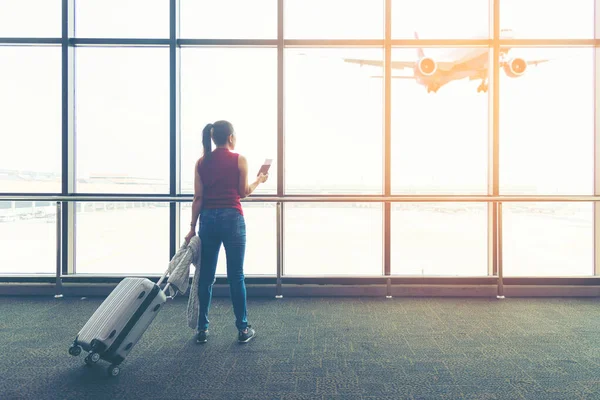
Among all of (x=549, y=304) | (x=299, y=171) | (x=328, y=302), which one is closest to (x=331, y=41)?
(x=299, y=171)

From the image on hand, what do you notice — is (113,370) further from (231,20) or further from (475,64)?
(475,64)

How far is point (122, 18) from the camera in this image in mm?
3789

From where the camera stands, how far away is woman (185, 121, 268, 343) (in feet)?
7.60

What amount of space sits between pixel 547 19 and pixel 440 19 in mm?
951

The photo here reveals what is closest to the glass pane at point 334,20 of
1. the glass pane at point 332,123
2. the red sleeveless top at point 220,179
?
the glass pane at point 332,123

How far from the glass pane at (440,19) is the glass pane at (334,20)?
18cm

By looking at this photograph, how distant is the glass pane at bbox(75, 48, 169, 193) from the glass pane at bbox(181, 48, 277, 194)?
19 centimetres

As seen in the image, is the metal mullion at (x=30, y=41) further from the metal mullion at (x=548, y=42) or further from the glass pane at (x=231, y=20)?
the metal mullion at (x=548, y=42)

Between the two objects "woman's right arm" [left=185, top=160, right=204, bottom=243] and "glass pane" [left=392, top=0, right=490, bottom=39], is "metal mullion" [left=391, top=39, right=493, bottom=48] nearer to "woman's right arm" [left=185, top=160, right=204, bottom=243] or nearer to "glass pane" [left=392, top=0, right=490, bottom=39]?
"glass pane" [left=392, top=0, right=490, bottom=39]

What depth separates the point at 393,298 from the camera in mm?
3494

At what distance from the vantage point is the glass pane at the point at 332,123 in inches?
150

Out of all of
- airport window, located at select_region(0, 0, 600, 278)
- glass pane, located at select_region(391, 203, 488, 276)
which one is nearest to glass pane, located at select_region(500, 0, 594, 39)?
airport window, located at select_region(0, 0, 600, 278)

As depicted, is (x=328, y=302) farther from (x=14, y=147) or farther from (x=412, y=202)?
(x=14, y=147)

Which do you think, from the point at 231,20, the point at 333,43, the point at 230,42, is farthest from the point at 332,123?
the point at 231,20
